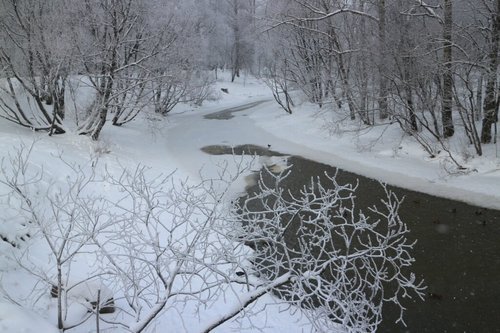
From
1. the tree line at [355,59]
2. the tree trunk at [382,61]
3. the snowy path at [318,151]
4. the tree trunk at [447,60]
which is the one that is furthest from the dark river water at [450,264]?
the tree trunk at [382,61]

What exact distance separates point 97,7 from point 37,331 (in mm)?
13891

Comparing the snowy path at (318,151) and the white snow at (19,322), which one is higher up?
the white snow at (19,322)

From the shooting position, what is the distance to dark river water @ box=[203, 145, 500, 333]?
631cm

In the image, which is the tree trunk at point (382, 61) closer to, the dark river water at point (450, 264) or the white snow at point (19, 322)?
the dark river water at point (450, 264)

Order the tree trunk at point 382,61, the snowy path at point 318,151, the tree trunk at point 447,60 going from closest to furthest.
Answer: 1. the snowy path at point 318,151
2. the tree trunk at point 447,60
3. the tree trunk at point 382,61

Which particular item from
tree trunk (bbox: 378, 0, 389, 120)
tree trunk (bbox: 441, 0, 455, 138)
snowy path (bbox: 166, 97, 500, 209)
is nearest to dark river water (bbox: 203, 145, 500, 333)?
snowy path (bbox: 166, 97, 500, 209)

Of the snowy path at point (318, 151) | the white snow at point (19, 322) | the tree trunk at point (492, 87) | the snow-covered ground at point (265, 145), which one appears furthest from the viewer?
the tree trunk at point (492, 87)

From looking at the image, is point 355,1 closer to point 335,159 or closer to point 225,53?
point 335,159

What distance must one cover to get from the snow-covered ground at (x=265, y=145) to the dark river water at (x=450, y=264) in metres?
1.03

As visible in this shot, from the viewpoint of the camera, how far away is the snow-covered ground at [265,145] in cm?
627

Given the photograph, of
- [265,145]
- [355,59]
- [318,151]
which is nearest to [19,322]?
[318,151]

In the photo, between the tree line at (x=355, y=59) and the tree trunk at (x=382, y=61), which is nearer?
the tree line at (x=355, y=59)

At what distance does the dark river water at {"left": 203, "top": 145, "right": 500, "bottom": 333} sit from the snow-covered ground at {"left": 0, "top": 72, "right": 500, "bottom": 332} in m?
1.03

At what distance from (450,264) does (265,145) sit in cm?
1206
